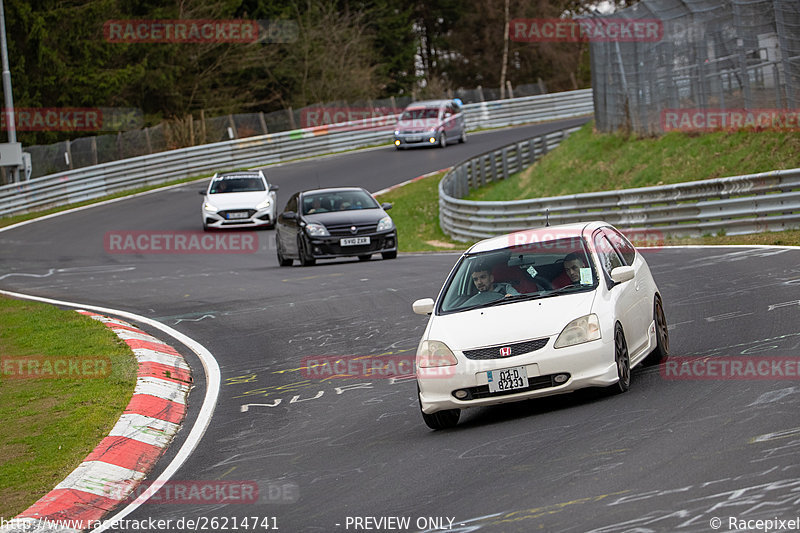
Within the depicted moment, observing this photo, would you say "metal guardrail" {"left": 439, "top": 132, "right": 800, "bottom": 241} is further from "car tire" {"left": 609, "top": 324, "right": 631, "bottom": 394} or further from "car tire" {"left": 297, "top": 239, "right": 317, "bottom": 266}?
"car tire" {"left": 609, "top": 324, "right": 631, "bottom": 394}

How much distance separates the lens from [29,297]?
2008 centimetres

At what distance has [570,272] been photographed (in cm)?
923

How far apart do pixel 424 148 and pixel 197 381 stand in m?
38.2

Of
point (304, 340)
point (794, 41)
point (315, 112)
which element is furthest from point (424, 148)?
point (304, 340)

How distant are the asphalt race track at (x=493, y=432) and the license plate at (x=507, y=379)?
0.30 m

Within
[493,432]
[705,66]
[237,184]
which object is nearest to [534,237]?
[493,432]

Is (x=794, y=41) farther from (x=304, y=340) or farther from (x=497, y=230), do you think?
(x=304, y=340)

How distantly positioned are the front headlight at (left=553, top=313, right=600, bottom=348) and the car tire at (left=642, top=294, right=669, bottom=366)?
1.62 m

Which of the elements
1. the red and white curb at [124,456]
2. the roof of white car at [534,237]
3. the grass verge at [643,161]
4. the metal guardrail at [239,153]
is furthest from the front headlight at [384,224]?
the metal guardrail at [239,153]

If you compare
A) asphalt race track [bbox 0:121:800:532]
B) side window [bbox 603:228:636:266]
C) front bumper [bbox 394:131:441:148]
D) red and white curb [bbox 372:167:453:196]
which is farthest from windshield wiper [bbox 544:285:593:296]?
front bumper [bbox 394:131:441:148]

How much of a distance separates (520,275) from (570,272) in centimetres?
42

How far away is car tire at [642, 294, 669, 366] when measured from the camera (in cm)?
993

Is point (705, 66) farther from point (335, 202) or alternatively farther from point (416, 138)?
point (416, 138)

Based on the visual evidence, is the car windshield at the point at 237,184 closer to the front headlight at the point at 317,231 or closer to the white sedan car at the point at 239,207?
the white sedan car at the point at 239,207
